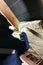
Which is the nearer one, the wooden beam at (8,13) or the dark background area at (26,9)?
the dark background area at (26,9)

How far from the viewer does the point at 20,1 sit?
7.23 feet

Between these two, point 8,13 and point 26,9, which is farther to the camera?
point 8,13

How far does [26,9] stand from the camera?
7.46ft

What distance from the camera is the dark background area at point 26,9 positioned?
216 cm

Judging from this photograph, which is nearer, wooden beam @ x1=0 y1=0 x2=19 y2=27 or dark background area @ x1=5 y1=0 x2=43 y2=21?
dark background area @ x1=5 y1=0 x2=43 y2=21

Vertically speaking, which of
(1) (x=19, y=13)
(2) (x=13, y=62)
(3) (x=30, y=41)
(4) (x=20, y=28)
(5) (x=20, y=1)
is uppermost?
(5) (x=20, y=1)

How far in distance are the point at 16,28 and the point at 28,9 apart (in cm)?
42

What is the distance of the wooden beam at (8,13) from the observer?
2.42m

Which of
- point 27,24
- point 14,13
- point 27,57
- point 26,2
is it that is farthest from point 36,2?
point 27,57

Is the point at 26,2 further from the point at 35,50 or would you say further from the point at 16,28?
the point at 35,50

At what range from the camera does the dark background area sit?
216cm

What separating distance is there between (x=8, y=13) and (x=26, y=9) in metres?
0.38

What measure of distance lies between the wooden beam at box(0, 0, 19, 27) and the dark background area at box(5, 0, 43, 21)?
0.06 m

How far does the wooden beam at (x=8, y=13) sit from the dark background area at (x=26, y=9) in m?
0.06
